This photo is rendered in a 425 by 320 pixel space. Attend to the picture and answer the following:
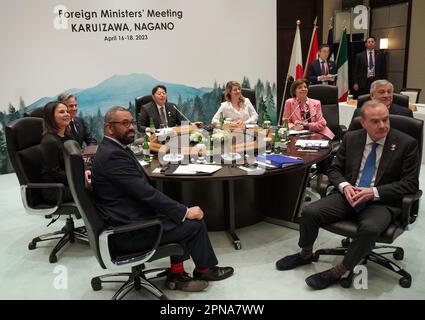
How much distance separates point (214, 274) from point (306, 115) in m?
2.27

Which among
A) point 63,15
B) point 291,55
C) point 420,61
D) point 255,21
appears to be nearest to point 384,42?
point 420,61

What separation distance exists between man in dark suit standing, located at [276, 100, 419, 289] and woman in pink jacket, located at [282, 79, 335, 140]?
1379mm

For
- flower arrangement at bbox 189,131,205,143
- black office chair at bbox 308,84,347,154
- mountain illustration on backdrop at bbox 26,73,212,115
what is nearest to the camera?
flower arrangement at bbox 189,131,205,143

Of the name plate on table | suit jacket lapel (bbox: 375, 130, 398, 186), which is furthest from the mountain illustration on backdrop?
suit jacket lapel (bbox: 375, 130, 398, 186)

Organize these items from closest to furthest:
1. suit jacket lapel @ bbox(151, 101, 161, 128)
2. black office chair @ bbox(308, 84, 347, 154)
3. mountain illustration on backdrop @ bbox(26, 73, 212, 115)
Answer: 1. black office chair @ bbox(308, 84, 347, 154)
2. suit jacket lapel @ bbox(151, 101, 161, 128)
3. mountain illustration on backdrop @ bbox(26, 73, 212, 115)

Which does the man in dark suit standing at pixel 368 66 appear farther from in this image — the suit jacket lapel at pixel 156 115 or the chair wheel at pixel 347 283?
the chair wheel at pixel 347 283

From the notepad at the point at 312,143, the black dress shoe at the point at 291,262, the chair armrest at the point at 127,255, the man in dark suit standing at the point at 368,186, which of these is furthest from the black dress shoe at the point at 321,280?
the notepad at the point at 312,143

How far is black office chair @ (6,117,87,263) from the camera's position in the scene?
126 inches

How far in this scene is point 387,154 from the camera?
2.86m

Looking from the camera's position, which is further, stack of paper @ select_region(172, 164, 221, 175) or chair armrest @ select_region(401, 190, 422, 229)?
stack of paper @ select_region(172, 164, 221, 175)

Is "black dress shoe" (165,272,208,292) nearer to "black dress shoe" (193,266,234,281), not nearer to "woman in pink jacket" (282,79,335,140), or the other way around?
"black dress shoe" (193,266,234,281)

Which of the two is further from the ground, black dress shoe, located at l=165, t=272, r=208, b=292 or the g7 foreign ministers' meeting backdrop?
the g7 foreign ministers' meeting backdrop

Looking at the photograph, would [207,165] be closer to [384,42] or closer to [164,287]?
[164,287]

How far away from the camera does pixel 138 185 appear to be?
Result: 2473 mm
